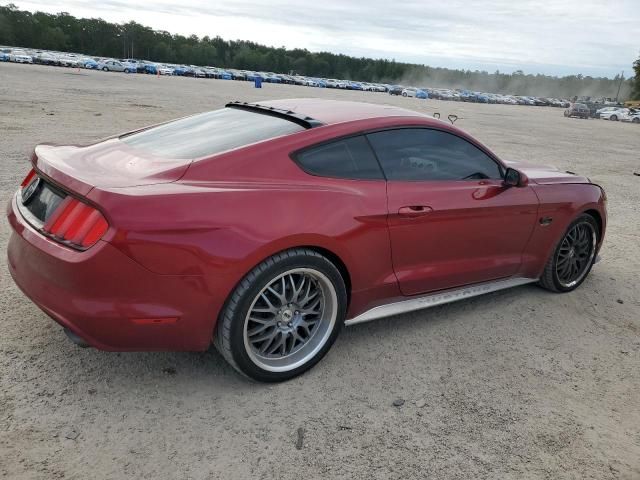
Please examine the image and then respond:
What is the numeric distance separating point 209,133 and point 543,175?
9.14ft

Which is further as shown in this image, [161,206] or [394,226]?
[394,226]

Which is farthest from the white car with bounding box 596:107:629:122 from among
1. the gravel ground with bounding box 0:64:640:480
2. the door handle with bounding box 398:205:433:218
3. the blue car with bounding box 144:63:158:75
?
the blue car with bounding box 144:63:158:75

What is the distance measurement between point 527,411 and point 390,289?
3.42 ft

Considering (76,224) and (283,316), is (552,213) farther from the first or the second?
(76,224)

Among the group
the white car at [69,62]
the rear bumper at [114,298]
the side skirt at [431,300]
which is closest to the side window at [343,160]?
the side skirt at [431,300]

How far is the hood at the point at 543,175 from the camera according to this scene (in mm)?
4270

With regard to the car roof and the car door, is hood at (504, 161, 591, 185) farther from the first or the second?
the car roof

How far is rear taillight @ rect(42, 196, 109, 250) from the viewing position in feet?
7.98

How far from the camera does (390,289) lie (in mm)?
3373

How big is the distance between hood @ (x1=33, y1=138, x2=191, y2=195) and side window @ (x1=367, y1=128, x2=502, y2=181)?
126 cm

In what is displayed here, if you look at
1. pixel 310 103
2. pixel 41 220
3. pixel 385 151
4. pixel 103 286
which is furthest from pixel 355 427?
pixel 310 103

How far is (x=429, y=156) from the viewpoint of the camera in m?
3.59

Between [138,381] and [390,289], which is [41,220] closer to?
[138,381]

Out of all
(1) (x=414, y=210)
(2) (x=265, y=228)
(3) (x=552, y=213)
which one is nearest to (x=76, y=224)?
(2) (x=265, y=228)
